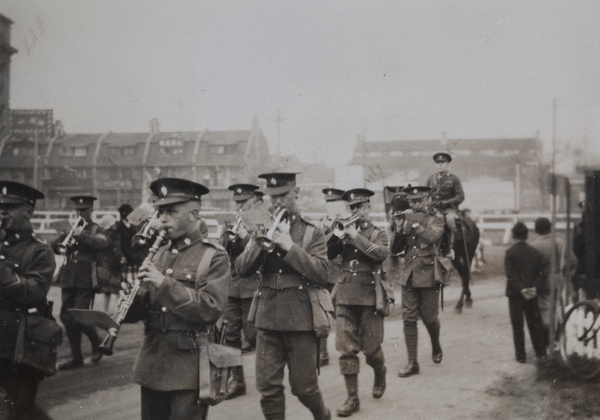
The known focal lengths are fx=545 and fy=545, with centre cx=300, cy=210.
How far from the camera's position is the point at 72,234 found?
6.77m

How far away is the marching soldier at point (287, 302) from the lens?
415cm

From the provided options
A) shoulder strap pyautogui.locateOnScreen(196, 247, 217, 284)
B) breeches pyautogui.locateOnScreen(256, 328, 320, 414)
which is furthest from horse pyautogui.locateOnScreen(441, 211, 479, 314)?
shoulder strap pyautogui.locateOnScreen(196, 247, 217, 284)

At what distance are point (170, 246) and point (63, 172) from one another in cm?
510

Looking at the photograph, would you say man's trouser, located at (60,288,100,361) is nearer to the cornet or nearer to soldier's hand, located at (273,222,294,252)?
the cornet

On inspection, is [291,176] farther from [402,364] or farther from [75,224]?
[75,224]

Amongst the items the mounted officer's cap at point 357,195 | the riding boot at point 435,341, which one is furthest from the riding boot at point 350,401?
the mounted officer's cap at point 357,195

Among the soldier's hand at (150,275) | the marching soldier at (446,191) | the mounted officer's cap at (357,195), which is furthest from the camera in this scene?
the marching soldier at (446,191)

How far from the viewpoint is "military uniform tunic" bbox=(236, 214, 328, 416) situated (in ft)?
13.6

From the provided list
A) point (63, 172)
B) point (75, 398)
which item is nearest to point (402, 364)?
point (75, 398)

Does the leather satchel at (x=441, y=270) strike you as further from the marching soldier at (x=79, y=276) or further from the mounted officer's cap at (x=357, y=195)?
the marching soldier at (x=79, y=276)

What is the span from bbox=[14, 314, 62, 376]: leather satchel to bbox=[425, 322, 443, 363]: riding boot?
3.98m

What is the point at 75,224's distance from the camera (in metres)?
6.81

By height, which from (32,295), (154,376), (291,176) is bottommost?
(154,376)

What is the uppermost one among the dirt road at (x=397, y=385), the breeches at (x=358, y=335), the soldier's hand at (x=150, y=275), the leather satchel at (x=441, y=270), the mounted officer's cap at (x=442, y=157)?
the mounted officer's cap at (x=442, y=157)
